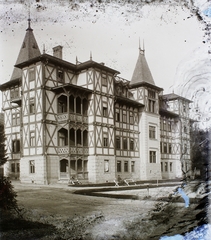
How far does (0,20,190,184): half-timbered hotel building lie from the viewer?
675 cm

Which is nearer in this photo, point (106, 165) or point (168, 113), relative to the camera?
point (168, 113)

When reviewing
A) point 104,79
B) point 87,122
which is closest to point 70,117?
point 104,79

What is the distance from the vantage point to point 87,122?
20938mm

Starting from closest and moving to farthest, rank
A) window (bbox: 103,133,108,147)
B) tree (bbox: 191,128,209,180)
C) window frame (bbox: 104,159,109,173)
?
tree (bbox: 191,128,209,180)
window frame (bbox: 104,159,109,173)
window (bbox: 103,133,108,147)

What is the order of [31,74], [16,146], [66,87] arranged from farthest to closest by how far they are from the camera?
[66,87] → [31,74] → [16,146]

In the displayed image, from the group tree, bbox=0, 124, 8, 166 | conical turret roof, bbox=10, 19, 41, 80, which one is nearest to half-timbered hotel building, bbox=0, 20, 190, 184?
conical turret roof, bbox=10, 19, 41, 80

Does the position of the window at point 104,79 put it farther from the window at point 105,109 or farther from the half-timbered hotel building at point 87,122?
the window at point 105,109

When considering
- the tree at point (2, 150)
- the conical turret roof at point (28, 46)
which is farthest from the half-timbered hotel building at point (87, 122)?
the tree at point (2, 150)

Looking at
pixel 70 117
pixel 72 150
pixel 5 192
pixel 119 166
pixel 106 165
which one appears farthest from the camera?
pixel 119 166

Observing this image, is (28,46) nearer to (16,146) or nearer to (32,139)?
(16,146)

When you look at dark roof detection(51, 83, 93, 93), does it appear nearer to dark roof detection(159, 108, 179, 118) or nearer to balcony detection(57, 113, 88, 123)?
balcony detection(57, 113, 88, 123)

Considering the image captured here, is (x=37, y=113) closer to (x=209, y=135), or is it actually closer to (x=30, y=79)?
(x=30, y=79)

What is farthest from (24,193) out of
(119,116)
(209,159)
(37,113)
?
(119,116)

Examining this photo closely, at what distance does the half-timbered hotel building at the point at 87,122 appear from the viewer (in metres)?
6.75
